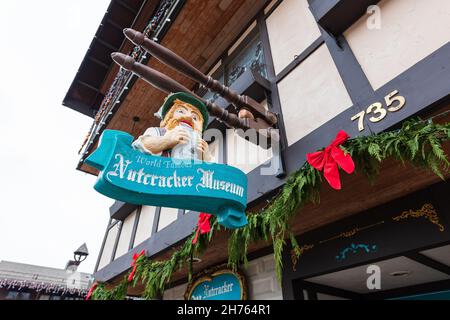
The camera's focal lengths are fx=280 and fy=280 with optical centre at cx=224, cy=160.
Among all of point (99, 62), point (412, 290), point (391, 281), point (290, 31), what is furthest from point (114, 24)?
point (412, 290)

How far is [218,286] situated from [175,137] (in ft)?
8.70

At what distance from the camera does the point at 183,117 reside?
8.95 ft

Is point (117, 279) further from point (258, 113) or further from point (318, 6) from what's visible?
point (318, 6)

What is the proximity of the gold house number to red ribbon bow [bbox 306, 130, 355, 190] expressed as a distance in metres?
0.50

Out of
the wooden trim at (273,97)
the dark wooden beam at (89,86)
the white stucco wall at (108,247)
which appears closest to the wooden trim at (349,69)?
the wooden trim at (273,97)

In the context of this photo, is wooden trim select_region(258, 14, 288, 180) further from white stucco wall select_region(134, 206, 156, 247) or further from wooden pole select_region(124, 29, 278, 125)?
white stucco wall select_region(134, 206, 156, 247)

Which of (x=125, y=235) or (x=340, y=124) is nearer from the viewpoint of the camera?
(x=340, y=124)

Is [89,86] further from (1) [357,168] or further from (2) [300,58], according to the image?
(1) [357,168]

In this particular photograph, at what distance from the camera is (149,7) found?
8.30 m

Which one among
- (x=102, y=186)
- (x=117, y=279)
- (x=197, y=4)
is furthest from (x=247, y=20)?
(x=117, y=279)

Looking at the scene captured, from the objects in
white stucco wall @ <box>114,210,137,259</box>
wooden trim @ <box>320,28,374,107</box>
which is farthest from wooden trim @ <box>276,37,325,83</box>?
white stucco wall @ <box>114,210,137,259</box>

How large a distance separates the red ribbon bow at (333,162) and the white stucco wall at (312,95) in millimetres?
938

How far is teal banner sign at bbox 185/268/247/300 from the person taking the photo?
373cm
